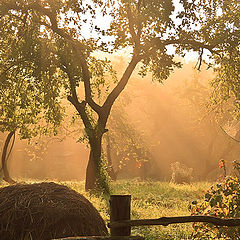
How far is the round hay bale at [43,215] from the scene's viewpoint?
5938 millimetres

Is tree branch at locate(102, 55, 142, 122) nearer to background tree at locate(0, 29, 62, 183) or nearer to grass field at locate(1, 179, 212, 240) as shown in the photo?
background tree at locate(0, 29, 62, 183)

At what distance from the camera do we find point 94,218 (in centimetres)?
662

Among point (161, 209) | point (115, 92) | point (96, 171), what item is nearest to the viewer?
point (161, 209)

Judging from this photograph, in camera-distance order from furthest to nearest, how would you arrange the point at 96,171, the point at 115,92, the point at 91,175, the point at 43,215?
the point at 91,175, the point at 115,92, the point at 96,171, the point at 43,215

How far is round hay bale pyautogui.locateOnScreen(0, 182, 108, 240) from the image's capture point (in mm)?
5938

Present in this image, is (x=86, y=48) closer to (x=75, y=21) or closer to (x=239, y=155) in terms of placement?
(x=75, y=21)

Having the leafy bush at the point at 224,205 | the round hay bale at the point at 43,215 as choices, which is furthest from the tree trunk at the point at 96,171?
the round hay bale at the point at 43,215

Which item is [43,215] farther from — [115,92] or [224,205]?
[115,92]

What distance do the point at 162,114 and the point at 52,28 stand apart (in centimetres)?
3076

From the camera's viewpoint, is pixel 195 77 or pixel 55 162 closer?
pixel 195 77

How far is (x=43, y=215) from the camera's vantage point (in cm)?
602

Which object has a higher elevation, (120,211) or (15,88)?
(15,88)

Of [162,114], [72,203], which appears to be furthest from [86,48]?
[162,114]

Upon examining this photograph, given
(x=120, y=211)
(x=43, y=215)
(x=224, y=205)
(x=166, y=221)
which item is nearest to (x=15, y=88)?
(x=43, y=215)
